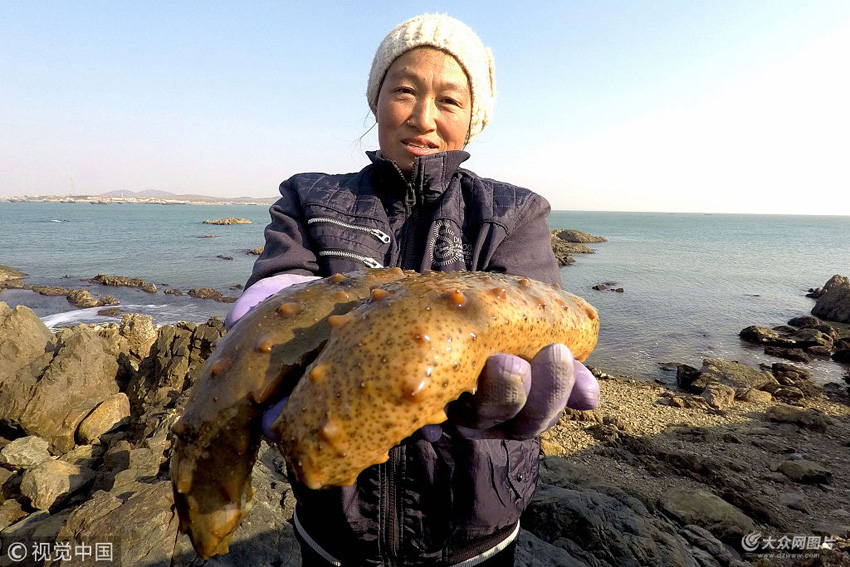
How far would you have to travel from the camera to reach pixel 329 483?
1.71 m

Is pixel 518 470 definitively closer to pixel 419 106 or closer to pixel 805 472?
pixel 419 106

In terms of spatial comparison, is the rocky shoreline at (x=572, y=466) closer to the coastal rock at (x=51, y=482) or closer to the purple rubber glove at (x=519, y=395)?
the coastal rock at (x=51, y=482)

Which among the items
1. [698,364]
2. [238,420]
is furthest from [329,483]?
[698,364]

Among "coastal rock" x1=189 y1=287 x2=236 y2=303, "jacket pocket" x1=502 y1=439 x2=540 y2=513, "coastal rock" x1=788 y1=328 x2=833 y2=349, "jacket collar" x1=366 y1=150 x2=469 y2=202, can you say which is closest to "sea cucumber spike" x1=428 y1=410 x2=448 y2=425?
"jacket pocket" x1=502 y1=439 x2=540 y2=513

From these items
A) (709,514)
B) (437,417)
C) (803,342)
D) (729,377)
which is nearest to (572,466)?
(709,514)

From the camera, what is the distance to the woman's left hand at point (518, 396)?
1799mm

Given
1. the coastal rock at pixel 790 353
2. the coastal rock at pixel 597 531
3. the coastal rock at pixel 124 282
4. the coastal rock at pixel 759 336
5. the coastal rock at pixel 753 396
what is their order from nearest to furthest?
1. the coastal rock at pixel 597 531
2. the coastal rock at pixel 753 396
3. the coastal rock at pixel 790 353
4. the coastal rock at pixel 759 336
5. the coastal rock at pixel 124 282

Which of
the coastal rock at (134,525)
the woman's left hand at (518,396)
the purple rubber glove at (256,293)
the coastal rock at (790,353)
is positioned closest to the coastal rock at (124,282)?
the coastal rock at (134,525)

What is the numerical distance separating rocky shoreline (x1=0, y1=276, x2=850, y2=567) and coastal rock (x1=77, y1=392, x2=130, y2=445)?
3 cm

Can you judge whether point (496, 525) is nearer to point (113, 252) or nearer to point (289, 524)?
point (289, 524)

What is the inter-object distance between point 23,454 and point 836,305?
3371cm

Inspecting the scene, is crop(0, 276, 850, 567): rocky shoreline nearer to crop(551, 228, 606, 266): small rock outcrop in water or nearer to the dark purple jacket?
the dark purple jacket

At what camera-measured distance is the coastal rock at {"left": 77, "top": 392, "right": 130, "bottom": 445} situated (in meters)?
8.09

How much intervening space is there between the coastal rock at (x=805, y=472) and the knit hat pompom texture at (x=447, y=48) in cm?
932
